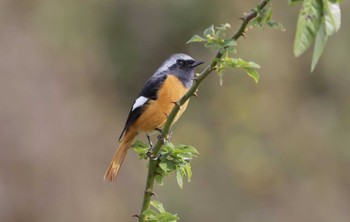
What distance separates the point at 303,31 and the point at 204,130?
979cm

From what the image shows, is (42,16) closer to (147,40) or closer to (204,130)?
(147,40)

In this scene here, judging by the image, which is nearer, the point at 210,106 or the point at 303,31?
the point at 303,31

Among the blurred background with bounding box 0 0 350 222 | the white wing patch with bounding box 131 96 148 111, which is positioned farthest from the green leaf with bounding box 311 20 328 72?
the blurred background with bounding box 0 0 350 222

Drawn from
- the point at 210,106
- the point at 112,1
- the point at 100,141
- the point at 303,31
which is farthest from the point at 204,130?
the point at 303,31

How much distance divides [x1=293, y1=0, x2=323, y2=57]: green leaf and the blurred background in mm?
8465

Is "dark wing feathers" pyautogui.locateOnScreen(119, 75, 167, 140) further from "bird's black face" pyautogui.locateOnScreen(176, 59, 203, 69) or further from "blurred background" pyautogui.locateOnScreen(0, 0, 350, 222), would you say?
"blurred background" pyautogui.locateOnScreen(0, 0, 350, 222)

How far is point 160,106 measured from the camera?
4.75 metres

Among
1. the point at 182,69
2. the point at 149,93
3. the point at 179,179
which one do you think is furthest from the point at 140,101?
the point at 179,179

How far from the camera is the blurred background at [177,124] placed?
33.9ft

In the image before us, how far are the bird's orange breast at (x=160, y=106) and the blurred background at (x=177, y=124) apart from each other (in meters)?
5.26

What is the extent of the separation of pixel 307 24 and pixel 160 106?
321 centimetres

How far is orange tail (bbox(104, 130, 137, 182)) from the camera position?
4.59m

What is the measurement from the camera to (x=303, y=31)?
157cm

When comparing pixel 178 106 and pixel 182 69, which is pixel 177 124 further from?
pixel 178 106
